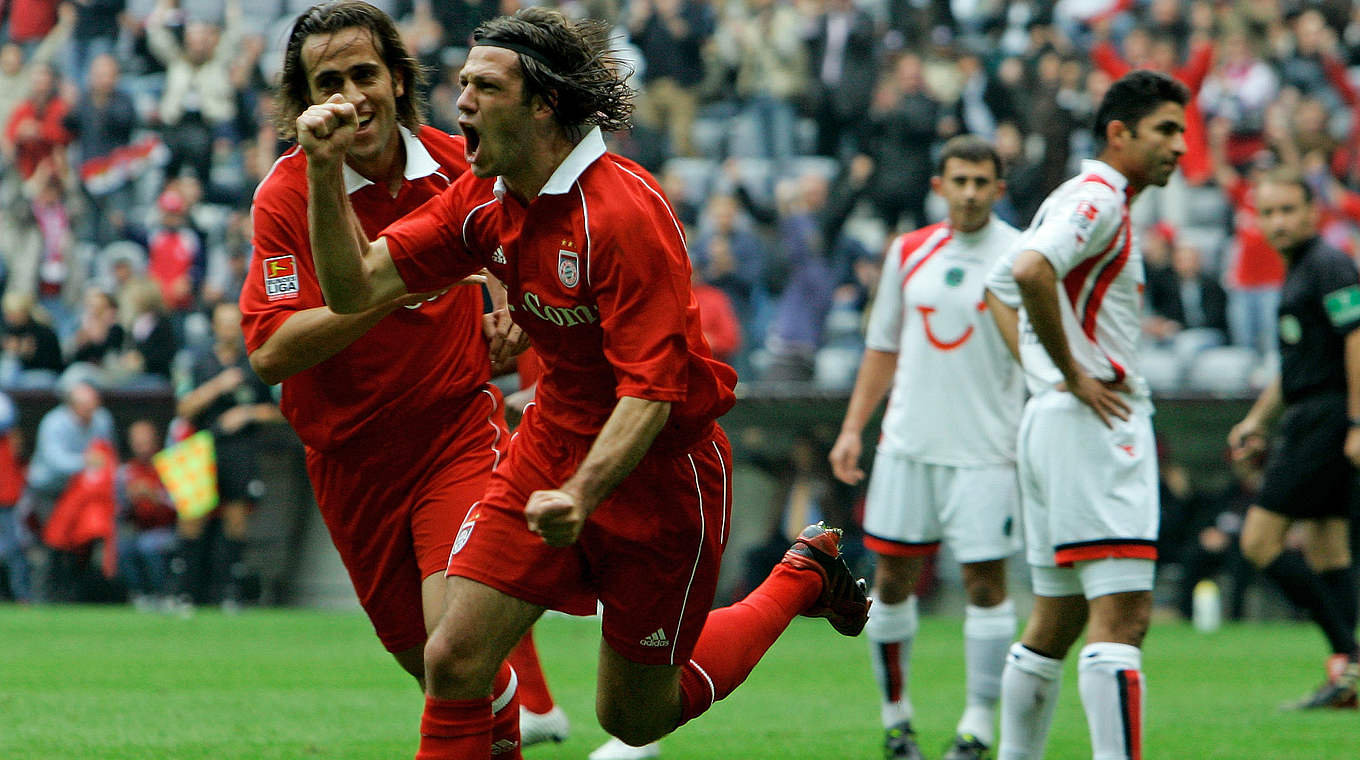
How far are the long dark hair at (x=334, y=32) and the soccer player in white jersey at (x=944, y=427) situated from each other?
285 centimetres

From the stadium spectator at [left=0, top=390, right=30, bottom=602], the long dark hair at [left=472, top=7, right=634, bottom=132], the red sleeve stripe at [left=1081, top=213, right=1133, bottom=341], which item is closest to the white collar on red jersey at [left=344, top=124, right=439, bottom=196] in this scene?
the long dark hair at [left=472, top=7, right=634, bottom=132]

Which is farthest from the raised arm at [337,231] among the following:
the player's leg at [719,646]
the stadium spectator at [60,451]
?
the stadium spectator at [60,451]

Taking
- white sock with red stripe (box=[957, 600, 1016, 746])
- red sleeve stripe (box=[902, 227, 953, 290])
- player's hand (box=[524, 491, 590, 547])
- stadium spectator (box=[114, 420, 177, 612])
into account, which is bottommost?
stadium spectator (box=[114, 420, 177, 612])

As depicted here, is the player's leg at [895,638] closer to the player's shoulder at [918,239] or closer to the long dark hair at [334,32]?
the player's shoulder at [918,239]

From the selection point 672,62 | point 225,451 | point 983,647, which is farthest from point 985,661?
point 672,62

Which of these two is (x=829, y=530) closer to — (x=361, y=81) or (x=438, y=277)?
(x=438, y=277)

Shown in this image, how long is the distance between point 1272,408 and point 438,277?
583cm

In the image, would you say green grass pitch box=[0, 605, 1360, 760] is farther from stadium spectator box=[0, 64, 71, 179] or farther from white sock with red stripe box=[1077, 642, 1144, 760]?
stadium spectator box=[0, 64, 71, 179]

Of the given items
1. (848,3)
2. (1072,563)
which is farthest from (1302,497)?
(848,3)

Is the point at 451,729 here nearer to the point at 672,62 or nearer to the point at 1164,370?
the point at 1164,370

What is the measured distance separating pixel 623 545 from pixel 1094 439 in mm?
1821

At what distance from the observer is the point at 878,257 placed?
16312mm

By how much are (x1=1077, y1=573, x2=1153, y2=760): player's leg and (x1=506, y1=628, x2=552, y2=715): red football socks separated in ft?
7.27

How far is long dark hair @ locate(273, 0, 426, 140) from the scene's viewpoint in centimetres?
492
